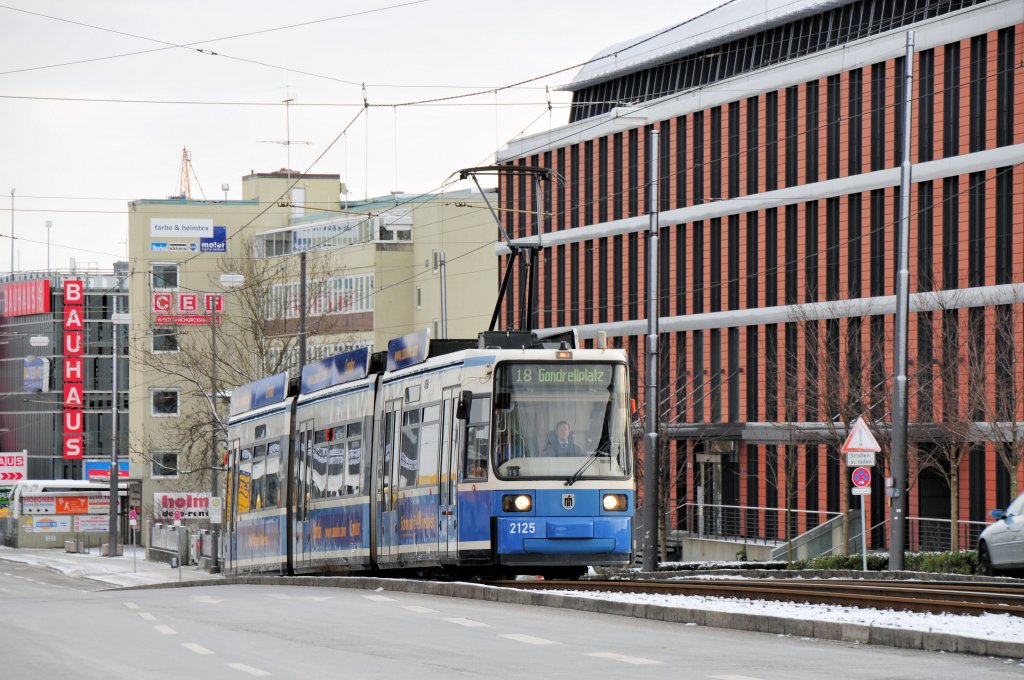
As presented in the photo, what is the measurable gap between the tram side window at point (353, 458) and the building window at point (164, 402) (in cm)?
8000

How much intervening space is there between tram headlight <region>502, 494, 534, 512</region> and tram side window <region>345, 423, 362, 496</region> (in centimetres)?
487

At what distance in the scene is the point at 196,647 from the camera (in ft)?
49.9

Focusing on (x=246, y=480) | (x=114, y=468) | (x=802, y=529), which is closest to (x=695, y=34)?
(x=802, y=529)

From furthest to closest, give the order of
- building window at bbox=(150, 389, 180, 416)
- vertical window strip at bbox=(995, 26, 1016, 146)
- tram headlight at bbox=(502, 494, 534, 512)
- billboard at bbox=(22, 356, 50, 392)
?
billboard at bbox=(22, 356, 50, 392) < building window at bbox=(150, 389, 180, 416) < vertical window strip at bbox=(995, 26, 1016, 146) < tram headlight at bbox=(502, 494, 534, 512)

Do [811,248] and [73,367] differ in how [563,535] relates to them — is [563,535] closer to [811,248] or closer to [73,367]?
[811,248]

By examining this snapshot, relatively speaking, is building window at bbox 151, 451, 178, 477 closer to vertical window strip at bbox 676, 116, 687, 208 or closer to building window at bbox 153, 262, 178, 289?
building window at bbox 153, 262, 178, 289

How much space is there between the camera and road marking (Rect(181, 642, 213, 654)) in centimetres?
1481

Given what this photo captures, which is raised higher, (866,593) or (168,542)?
(866,593)

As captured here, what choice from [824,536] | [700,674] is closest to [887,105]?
[824,536]

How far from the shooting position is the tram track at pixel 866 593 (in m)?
17.4

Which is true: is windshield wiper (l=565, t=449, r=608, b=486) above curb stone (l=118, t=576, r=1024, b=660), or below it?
above

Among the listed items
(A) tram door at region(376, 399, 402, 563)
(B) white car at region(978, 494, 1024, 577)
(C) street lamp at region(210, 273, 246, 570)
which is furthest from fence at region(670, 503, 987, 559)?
(A) tram door at region(376, 399, 402, 563)

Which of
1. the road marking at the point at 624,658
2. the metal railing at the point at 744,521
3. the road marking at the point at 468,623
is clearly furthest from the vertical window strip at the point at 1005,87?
the road marking at the point at 624,658

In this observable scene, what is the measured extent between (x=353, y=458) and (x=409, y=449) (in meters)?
2.65
